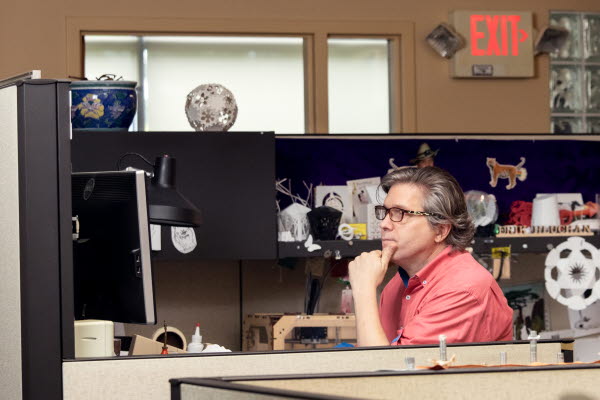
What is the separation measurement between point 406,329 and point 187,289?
143 cm

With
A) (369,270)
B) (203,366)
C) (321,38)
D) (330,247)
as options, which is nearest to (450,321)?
(369,270)

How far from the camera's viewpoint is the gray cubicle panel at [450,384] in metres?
1.31

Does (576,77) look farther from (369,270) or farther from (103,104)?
(369,270)

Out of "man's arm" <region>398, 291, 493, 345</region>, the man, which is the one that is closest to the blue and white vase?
the man

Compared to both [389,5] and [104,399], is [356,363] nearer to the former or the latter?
[104,399]

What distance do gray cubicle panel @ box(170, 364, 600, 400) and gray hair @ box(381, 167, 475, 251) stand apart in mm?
1029

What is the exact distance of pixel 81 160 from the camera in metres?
3.11

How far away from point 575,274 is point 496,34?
1795mm

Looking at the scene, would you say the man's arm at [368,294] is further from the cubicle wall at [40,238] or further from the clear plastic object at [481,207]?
the clear plastic object at [481,207]

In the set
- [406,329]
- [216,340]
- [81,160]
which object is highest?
[81,160]

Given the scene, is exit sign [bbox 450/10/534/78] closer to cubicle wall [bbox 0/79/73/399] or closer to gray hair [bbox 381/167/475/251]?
gray hair [bbox 381/167/475/251]

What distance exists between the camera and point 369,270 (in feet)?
7.51

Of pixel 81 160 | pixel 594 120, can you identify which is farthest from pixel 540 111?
pixel 81 160

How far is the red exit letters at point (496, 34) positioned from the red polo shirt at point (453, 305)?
2642 mm
